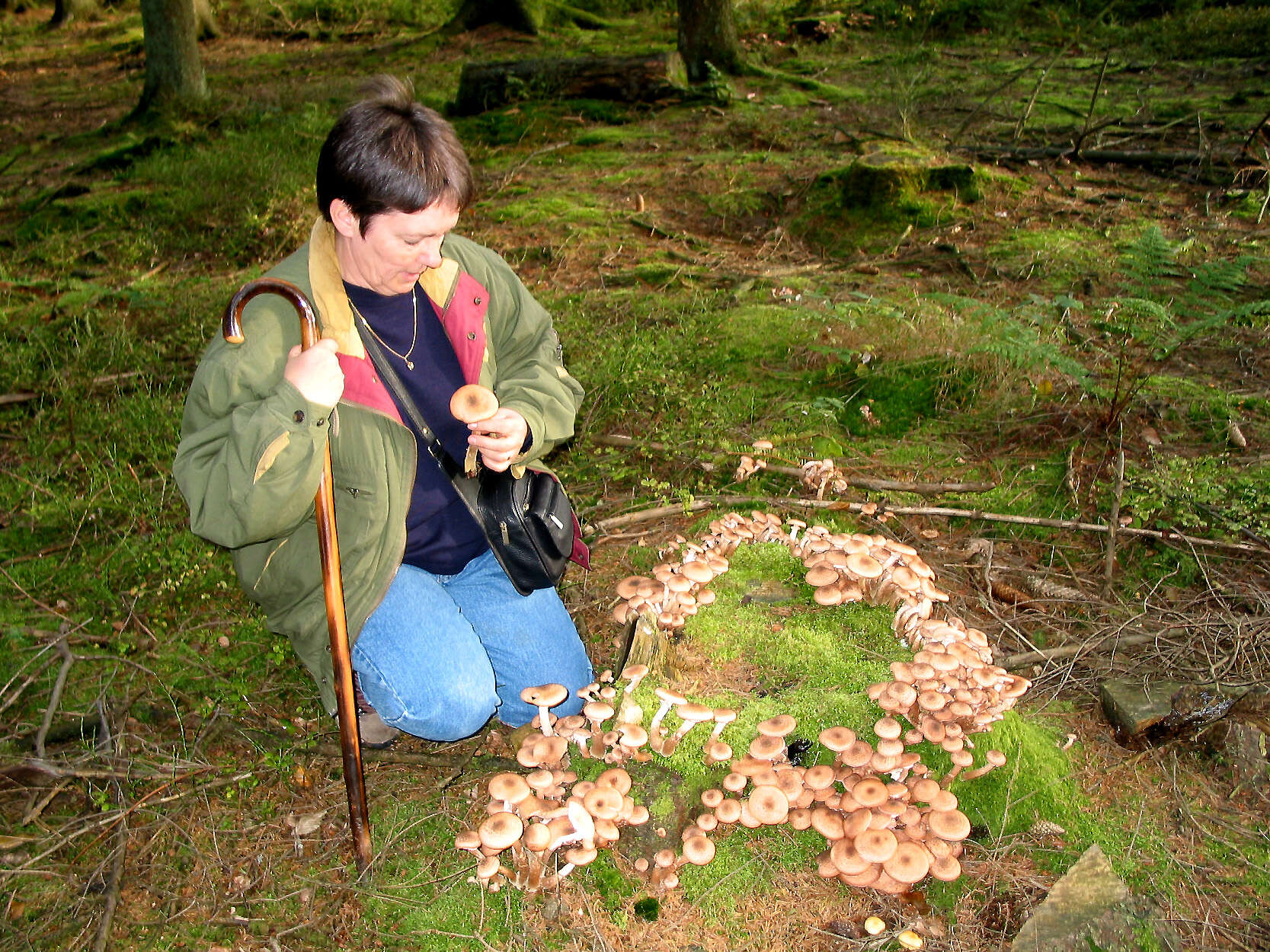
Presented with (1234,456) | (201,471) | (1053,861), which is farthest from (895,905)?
(1234,456)

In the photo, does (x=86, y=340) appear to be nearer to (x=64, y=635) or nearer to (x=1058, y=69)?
(x=64, y=635)

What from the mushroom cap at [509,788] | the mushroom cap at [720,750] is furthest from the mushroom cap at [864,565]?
the mushroom cap at [509,788]

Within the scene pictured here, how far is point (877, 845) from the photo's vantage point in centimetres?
268

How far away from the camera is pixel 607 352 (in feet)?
20.3

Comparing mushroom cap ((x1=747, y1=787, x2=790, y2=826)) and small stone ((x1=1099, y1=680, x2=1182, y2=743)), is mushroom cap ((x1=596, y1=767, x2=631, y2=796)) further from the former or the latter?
small stone ((x1=1099, y1=680, x2=1182, y2=743))

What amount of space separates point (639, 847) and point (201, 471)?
216 cm

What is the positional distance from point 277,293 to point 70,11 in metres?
29.1

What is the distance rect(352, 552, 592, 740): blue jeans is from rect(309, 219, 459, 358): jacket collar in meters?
1.08

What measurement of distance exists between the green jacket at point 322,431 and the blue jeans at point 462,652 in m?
0.19

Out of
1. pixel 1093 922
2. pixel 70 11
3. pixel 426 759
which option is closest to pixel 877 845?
pixel 1093 922

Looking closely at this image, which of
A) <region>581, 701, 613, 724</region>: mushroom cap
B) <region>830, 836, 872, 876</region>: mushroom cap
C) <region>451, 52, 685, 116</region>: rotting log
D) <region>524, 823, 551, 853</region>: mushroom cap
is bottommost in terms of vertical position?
<region>524, 823, 551, 853</region>: mushroom cap

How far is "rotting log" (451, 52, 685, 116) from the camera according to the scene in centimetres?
1276

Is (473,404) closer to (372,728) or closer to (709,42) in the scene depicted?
(372,728)

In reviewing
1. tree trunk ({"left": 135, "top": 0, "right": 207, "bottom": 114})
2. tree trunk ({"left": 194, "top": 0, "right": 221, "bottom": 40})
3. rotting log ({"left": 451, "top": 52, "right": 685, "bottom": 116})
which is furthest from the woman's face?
tree trunk ({"left": 194, "top": 0, "right": 221, "bottom": 40})
